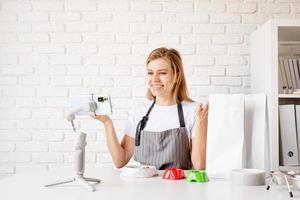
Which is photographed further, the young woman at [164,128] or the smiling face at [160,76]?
the smiling face at [160,76]

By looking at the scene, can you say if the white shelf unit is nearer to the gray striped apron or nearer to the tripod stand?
the gray striped apron

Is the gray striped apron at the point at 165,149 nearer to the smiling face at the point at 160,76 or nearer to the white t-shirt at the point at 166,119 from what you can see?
the white t-shirt at the point at 166,119

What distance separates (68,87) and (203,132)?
1.14m

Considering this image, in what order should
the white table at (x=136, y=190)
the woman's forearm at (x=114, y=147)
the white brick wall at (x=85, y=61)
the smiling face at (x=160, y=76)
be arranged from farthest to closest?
1. the white brick wall at (x=85, y=61)
2. the smiling face at (x=160, y=76)
3. the woman's forearm at (x=114, y=147)
4. the white table at (x=136, y=190)

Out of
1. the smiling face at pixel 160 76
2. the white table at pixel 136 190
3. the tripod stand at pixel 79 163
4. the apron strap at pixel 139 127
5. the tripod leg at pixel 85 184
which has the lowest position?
the white table at pixel 136 190

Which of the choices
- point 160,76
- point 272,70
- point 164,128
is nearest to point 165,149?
point 164,128

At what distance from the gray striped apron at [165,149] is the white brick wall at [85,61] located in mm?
605

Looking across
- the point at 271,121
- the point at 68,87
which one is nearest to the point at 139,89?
the point at 68,87

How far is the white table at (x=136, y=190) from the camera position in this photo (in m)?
1.25

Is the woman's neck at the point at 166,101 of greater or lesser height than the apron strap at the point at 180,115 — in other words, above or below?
above

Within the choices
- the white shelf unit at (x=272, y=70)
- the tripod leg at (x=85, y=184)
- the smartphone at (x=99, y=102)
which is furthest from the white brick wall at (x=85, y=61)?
the tripod leg at (x=85, y=184)

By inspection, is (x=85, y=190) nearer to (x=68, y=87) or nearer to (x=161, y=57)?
(x=161, y=57)

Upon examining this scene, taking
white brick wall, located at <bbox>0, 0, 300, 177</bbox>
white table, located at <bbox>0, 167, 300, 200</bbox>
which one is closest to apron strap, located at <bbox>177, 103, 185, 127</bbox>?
white brick wall, located at <bbox>0, 0, 300, 177</bbox>

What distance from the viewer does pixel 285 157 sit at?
7.63ft
